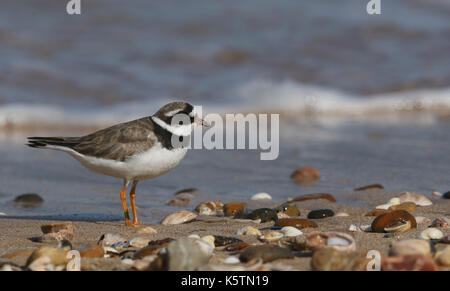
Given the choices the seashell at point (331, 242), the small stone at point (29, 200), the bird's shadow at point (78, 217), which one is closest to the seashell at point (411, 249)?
the seashell at point (331, 242)

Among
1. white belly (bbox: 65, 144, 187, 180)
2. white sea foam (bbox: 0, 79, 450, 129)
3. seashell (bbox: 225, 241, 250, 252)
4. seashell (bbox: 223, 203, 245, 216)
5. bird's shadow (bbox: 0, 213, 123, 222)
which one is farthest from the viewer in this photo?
white sea foam (bbox: 0, 79, 450, 129)

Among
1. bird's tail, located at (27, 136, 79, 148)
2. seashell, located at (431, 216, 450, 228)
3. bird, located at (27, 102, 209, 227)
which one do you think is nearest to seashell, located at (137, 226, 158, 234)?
bird, located at (27, 102, 209, 227)

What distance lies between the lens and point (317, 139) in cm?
888

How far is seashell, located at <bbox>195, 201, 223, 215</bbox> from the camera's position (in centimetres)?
562

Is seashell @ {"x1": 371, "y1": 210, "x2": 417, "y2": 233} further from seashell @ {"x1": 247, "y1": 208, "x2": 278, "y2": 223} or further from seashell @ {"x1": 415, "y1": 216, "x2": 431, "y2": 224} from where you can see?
seashell @ {"x1": 247, "y1": 208, "x2": 278, "y2": 223}

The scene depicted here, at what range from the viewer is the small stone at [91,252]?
368cm

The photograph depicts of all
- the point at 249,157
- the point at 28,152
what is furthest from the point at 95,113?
the point at 249,157

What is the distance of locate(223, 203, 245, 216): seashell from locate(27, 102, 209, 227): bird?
0.70 metres

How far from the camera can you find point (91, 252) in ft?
12.1

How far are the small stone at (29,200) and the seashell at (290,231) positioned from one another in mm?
2730

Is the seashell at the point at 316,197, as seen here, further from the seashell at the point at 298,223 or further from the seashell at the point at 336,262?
the seashell at the point at 336,262

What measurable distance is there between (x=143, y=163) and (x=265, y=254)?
1.85 m

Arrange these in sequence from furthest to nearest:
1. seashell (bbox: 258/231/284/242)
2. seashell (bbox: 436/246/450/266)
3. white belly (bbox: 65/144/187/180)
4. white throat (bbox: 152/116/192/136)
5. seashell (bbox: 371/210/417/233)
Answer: white throat (bbox: 152/116/192/136), white belly (bbox: 65/144/187/180), seashell (bbox: 371/210/417/233), seashell (bbox: 258/231/284/242), seashell (bbox: 436/246/450/266)

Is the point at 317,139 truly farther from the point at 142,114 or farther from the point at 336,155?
the point at 142,114
